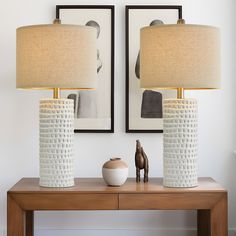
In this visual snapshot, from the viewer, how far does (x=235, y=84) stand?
3.20 m

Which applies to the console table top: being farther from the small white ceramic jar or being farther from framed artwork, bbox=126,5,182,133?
framed artwork, bbox=126,5,182,133

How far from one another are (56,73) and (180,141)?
0.73 metres

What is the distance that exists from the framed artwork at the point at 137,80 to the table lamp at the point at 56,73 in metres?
0.53

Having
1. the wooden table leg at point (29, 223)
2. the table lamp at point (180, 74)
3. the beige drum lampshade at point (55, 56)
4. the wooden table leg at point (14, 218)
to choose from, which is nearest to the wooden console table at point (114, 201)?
the wooden table leg at point (14, 218)

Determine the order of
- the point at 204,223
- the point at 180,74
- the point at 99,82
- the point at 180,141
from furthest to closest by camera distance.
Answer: the point at 99,82 < the point at 204,223 < the point at 180,141 < the point at 180,74

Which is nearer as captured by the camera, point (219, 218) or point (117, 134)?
point (219, 218)

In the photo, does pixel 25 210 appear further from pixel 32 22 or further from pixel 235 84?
pixel 235 84

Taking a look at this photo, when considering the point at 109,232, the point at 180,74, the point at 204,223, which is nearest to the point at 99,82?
the point at 180,74

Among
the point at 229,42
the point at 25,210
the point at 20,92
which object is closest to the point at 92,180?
the point at 25,210

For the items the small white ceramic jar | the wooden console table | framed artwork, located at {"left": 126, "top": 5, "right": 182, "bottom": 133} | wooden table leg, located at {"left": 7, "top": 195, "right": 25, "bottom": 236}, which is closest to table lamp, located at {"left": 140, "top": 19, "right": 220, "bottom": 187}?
the wooden console table

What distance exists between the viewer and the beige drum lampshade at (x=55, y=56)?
2.57 m

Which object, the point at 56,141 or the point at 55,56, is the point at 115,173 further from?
the point at 55,56

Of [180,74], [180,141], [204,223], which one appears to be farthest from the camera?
[204,223]

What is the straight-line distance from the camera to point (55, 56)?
8.46 ft
